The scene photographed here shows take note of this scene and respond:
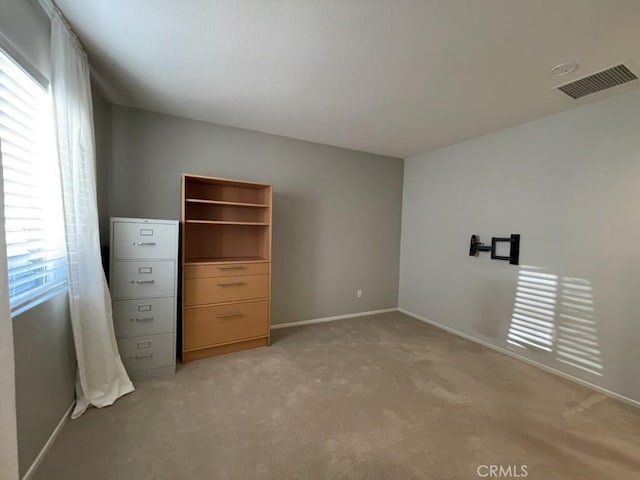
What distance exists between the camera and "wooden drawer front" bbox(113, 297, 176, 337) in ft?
7.26

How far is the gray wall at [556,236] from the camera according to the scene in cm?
220

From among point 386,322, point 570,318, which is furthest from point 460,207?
point 386,322

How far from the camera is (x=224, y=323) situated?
2.72 metres

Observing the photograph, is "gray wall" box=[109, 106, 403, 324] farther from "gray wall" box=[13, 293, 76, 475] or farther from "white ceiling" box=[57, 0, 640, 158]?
"gray wall" box=[13, 293, 76, 475]

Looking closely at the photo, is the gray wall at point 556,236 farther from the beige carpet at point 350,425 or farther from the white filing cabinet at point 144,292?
the white filing cabinet at point 144,292

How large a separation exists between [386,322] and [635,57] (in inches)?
131

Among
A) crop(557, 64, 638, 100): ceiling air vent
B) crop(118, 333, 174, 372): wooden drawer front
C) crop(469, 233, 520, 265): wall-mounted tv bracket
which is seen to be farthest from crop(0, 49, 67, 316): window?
crop(469, 233, 520, 265): wall-mounted tv bracket

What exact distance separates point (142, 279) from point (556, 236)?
376 centimetres

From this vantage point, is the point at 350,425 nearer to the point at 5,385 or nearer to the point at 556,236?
the point at 5,385

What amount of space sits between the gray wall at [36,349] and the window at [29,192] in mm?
108

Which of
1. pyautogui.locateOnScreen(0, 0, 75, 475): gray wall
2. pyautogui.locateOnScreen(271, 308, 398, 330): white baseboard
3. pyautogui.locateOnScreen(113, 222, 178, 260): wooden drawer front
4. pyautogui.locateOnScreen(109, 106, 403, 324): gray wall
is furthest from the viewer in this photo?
pyautogui.locateOnScreen(271, 308, 398, 330): white baseboard

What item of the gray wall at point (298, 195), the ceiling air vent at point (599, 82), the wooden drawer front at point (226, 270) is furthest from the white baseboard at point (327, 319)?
the ceiling air vent at point (599, 82)

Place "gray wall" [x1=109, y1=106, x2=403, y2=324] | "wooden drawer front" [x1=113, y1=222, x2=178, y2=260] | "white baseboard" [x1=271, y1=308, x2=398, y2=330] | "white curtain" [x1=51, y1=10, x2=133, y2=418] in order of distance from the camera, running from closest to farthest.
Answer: "white curtain" [x1=51, y1=10, x2=133, y2=418] → "wooden drawer front" [x1=113, y1=222, x2=178, y2=260] → "gray wall" [x1=109, y1=106, x2=403, y2=324] → "white baseboard" [x1=271, y1=308, x2=398, y2=330]

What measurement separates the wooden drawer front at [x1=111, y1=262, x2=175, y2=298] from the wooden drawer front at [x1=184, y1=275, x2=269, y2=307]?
215 mm
